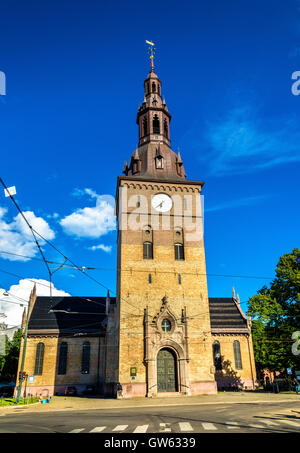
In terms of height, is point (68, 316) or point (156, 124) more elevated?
point (156, 124)

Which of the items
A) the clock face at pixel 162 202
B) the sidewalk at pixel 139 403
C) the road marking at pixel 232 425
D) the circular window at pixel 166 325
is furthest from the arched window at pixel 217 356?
the road marking at pixel 232 425

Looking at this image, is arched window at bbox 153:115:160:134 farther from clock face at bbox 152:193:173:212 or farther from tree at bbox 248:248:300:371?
tree at bbox 248:248:300:371

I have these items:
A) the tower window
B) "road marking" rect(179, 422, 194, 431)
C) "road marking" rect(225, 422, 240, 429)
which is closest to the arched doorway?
"road marking" rect(179, 422, 194, 431)

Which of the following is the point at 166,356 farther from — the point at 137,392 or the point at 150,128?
the point at 150,128

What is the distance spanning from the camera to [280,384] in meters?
36.9

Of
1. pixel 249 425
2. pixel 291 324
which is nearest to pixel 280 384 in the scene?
pixel 291 324

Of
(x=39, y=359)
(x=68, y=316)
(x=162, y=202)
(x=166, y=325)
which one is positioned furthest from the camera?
(x=68, y=316)

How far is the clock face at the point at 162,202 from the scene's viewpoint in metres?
35.0

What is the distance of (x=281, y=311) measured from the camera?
103 feet

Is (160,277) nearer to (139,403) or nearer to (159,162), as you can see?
(139,403)

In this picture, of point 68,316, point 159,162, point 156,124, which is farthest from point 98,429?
point 156,124

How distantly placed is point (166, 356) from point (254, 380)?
52.5 feet

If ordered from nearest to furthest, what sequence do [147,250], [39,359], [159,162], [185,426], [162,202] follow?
[185,426] < [147,250] < [162,202] < [159,162] < [39,359]

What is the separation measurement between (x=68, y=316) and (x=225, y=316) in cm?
2081
